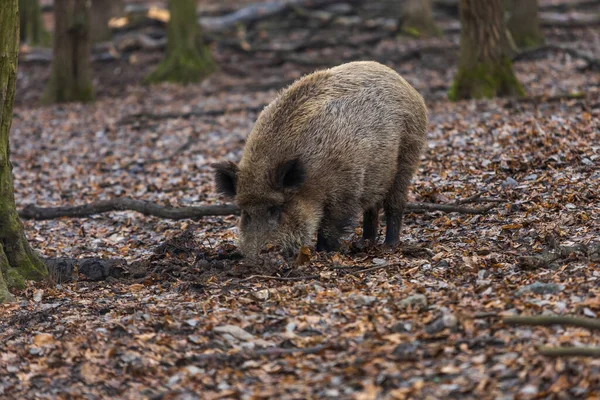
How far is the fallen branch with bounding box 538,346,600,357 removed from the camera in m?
4.97

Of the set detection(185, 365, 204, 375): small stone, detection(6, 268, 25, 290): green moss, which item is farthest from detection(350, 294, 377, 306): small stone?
detection(6, 268, 25, 290): green moss

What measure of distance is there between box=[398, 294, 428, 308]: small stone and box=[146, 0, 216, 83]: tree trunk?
1490cm

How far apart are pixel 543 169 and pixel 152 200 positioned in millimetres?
5177

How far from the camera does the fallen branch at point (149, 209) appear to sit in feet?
30.8

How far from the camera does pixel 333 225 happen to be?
8.43m

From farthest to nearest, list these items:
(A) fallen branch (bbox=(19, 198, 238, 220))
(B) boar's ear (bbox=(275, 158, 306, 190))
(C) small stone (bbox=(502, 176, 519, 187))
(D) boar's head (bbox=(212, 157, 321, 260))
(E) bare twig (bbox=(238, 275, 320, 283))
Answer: (A) fallen branch (bbox=(19, 198, 238, 220))
(C) small stone (bbox=(502, 176, 519, 187))
(D) boar's head (bbox=(212, 157, 321, 260))
(B) boar's ear (bbox=(275, 158, 306, 190))
(E) bare twig (bbox=(238, 275, 320, 283))

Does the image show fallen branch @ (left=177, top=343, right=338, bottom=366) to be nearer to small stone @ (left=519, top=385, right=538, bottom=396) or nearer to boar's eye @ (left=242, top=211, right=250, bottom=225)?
small stone @ (left=519, top=385, right=538, bottom=396)

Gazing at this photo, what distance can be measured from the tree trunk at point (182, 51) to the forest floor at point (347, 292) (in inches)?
279

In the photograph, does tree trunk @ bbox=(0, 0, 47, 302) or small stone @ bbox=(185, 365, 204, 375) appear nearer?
small stone @ bbox=(185, 365, 204, 375)

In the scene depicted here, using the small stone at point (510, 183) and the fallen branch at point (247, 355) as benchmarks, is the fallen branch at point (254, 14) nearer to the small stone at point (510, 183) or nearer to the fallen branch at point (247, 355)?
the small stone at point (510, 183)

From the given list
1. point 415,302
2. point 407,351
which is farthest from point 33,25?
point 407,351

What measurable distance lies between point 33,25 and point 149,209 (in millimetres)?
18218

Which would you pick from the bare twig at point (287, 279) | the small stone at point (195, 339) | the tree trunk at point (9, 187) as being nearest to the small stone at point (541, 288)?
the bare twig at point (287, 279)

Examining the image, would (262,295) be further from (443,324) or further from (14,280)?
(14,280)
